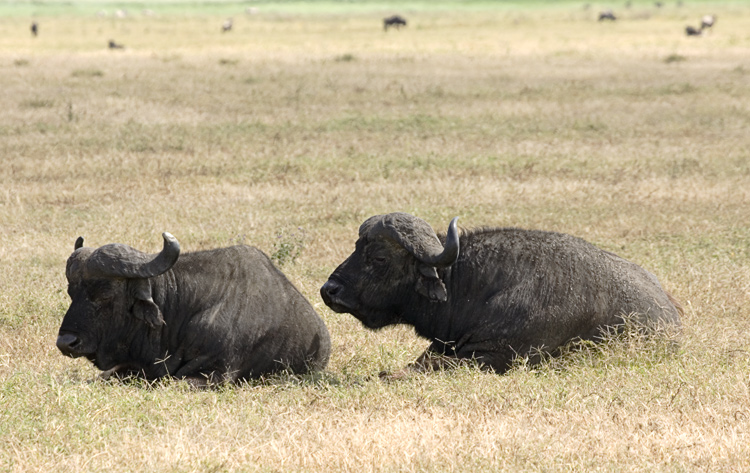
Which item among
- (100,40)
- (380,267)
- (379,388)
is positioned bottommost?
(100,40)

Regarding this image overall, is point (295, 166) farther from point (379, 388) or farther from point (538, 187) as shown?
point (379, 388)

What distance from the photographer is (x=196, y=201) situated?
548 inches

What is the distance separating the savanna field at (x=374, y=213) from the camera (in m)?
5.77

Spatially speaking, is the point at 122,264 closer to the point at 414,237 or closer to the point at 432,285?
the point at 414,237

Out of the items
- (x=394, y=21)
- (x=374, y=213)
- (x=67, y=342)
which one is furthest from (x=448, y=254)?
(x=394, y=21)

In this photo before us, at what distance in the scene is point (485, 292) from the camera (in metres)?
7.59

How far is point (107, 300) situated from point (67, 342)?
0.37 meters

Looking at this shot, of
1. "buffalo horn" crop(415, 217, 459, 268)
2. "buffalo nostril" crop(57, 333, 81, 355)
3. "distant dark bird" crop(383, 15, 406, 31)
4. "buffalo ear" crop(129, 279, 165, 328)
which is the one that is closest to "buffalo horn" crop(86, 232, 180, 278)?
"buffalo ear" crop(129, 279, 165, 328)

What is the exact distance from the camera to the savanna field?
577 centimetres

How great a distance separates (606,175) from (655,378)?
9314 mm

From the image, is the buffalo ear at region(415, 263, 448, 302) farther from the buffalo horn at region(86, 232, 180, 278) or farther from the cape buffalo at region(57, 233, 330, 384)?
the buffalo horn at region(86, 232, 180, 278)

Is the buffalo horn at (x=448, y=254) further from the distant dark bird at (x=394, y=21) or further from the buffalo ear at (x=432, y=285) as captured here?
the distant dark bird at (x=394, y=21)

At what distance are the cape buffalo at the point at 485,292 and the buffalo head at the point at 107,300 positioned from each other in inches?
48.3

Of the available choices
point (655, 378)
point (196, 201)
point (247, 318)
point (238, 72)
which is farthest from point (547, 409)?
point (238, 72)
